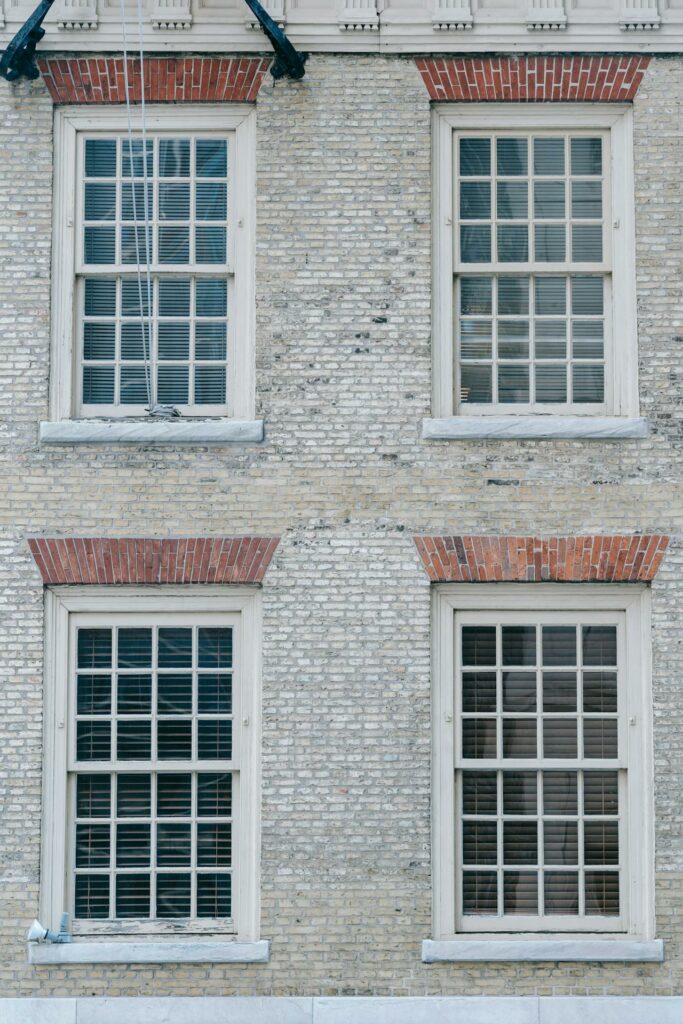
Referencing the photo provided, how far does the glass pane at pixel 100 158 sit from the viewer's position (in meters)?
10.5

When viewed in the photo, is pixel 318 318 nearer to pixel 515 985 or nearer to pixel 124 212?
pixel 124 212

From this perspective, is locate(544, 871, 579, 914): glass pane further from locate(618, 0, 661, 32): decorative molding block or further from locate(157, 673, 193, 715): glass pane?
locate(618, 0, 661, 32): decorative molding block

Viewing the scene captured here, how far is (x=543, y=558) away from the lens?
32.7 ft

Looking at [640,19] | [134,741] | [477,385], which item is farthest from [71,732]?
[640,19]

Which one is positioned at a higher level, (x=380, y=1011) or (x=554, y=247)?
(x=554, y=247)

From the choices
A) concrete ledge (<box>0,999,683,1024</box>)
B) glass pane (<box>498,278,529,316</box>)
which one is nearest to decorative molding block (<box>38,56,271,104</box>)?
glass pane (<box>498,278,529,316</box>)

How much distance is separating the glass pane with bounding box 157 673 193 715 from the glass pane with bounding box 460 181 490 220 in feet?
14.5

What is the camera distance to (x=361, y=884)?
386 inches

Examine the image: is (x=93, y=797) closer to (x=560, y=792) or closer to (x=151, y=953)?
(x=151, y=953)

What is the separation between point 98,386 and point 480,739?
4212mm

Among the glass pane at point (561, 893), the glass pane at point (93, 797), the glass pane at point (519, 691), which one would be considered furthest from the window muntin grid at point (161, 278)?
the glass pane at point (561, 893)

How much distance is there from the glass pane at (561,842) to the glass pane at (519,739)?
0.58 meters

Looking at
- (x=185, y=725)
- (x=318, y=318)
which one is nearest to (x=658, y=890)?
(x=185, y=725)

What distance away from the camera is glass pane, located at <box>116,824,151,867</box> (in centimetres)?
1006
